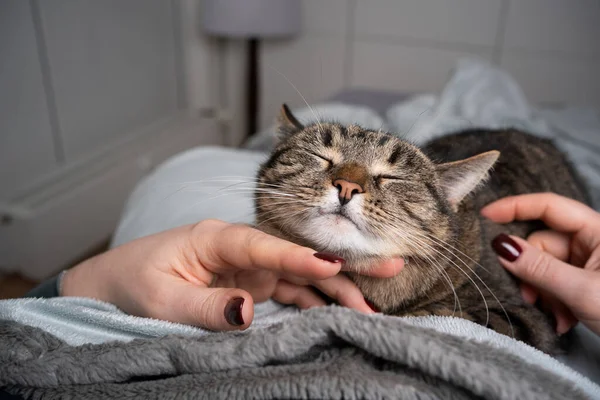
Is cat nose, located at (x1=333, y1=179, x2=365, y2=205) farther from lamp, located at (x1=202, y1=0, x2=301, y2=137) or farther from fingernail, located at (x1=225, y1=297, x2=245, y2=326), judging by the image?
lamp, located at (x1=202, y1=0, x2=301, y2=137)

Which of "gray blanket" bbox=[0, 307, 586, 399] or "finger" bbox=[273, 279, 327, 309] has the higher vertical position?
"gray blanket" bbox=[0, 307, 586, 399]

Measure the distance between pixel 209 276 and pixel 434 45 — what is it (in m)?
2.84

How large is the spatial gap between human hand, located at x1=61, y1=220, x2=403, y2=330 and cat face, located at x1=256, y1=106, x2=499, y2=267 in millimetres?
74

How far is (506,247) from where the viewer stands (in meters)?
1.07


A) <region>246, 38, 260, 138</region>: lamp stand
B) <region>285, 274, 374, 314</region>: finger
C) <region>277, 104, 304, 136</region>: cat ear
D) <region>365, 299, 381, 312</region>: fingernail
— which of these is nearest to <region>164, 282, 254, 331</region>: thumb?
<region>285, 274, 374, 314</region>: finger

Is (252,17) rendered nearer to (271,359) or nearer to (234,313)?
(234,313)

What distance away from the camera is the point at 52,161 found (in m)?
2.57

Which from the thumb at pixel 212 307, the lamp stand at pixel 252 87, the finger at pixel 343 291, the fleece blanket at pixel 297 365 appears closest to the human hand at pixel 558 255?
the fleece blanket at pixel 297 365

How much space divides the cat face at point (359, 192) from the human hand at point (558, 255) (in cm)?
19

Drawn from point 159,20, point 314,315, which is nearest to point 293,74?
point 159,20

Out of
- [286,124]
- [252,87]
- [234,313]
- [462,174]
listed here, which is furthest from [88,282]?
[252,87]

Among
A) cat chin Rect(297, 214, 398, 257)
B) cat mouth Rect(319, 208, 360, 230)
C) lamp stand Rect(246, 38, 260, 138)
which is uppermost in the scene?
cat mouth Rect(319, 208, 360, 230)

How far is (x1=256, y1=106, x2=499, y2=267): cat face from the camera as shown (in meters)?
0.85

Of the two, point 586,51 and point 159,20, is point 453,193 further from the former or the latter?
point 159,20
